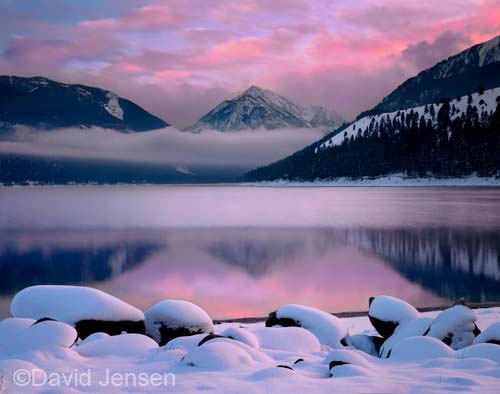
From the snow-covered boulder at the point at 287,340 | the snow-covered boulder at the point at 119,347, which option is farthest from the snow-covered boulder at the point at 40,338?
the snow-covered boulder at the point at 287,340

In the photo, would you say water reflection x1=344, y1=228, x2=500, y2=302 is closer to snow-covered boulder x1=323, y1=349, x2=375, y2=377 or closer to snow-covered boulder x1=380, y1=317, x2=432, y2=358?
snow-covered boulder x1=380, y1=317, x2=432, y2=358

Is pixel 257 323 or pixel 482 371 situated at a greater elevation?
pixel 482 371

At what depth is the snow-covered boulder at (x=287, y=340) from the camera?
32.4ft

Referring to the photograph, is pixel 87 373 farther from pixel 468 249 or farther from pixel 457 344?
pixel 468 249

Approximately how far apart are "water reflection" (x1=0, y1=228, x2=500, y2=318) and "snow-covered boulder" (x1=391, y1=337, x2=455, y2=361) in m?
10.1

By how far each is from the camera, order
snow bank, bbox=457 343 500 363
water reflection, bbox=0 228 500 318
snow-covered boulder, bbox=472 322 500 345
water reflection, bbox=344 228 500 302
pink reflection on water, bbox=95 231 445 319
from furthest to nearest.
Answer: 1. water reflection, bbox=344 228 500 302
2. water reflection, bbox=0 228 500 318
3. pink reflection on water, bbox=95 231 445 319
4. snow-covered boulder, bbox=472 322 500 345
5. snow bank, bbox=457 343 500 363

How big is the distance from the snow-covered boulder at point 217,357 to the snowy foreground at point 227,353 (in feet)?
0.06

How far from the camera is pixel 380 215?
66.8 m

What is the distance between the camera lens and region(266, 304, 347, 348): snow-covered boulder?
1162cm

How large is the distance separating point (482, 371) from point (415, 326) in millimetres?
4204

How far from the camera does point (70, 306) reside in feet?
38.6

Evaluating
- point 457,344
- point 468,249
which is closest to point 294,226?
point 468,249

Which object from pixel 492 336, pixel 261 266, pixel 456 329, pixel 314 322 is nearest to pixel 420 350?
pixel 492 336

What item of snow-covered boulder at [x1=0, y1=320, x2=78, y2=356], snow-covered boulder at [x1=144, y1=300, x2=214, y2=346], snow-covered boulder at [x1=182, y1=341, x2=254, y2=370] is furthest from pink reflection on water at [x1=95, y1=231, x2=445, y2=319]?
snow-covered boulder at [x1=182, y1=341, x2=254, y2=370]
